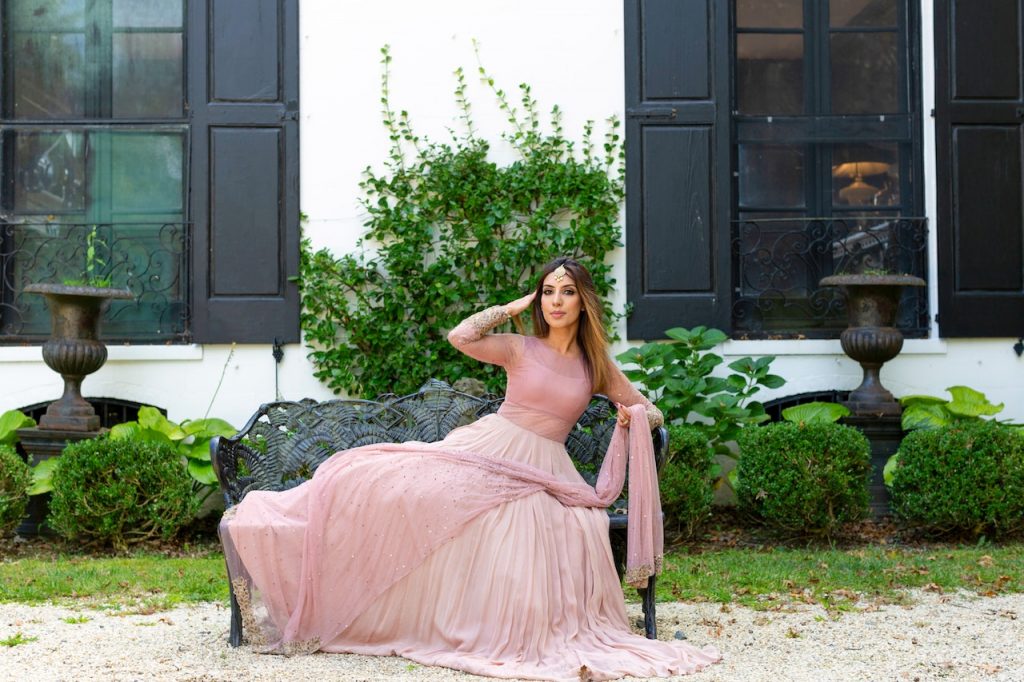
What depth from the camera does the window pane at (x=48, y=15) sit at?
6.80 m

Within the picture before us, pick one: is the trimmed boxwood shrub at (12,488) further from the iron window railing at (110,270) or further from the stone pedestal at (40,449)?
the iron window railing at (110,270)

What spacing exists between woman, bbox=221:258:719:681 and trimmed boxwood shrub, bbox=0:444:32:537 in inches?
94.0

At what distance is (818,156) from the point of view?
22.5 ft

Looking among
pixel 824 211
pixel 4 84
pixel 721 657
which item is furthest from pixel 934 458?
pixel 4 84

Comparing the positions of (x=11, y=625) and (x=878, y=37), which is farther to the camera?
(x=878, y=37)

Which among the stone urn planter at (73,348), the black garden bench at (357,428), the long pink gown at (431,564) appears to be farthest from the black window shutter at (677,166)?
the stone urn planter at (73,348)

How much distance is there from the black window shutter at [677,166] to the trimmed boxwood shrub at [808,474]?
97 cm

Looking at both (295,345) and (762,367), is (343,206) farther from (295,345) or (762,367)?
(762,367)

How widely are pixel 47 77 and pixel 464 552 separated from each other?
4623 millimetres

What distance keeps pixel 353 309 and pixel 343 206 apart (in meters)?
0.62

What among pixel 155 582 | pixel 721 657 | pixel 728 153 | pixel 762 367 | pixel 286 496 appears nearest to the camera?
pixel 721 657

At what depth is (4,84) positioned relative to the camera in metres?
6.76

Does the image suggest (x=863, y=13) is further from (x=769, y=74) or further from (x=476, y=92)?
(x=476, y=92)

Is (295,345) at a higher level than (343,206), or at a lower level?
lower
